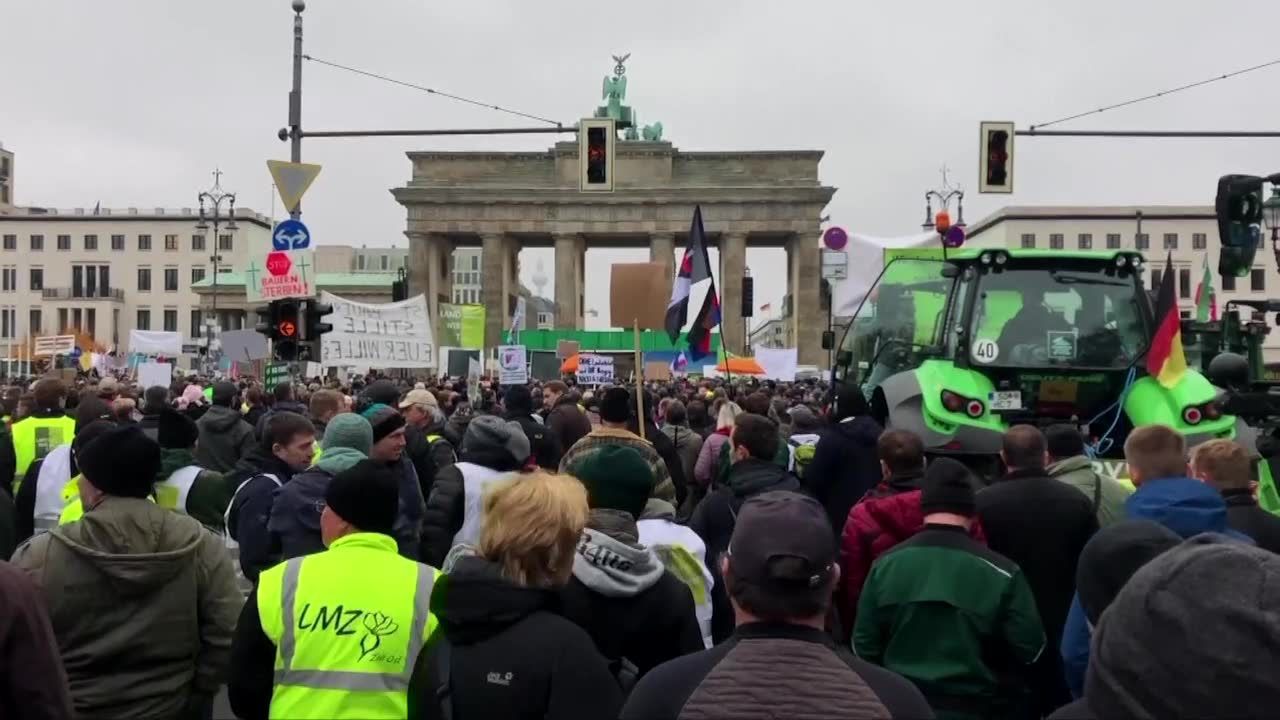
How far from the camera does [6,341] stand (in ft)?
358

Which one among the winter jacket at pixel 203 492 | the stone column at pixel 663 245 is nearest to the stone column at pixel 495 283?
the stone column at pixel 663 245

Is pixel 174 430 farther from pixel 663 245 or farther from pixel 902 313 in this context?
pixel 663 245

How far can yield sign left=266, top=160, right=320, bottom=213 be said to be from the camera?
1559cm

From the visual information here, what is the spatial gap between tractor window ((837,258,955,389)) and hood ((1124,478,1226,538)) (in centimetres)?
615

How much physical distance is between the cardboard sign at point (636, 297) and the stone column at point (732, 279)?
61.8 meters

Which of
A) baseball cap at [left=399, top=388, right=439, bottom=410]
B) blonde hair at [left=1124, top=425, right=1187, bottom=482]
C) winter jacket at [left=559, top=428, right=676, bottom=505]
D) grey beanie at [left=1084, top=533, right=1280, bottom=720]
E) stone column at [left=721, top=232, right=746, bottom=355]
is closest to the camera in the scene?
grey beanie at [left=1084, top=533, right=1280, bottom=720]

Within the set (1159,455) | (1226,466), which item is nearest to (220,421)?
(1159,455)

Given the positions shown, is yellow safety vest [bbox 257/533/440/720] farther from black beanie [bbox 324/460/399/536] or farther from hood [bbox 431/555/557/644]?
hood [bbox 431/555/557/644]

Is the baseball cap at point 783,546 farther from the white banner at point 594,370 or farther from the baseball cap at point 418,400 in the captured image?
the white banner at point 594,370

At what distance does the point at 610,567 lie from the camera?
145 inches

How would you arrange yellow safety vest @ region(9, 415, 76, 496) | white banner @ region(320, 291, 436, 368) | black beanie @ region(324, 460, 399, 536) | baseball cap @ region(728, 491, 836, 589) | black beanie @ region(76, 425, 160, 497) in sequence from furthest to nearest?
white banner @ region(320, 291, 436, 368), yellow safety vest @ region(9, 415, 76, 496), black beanie @ region(76, 425, 160, 497), black beanie @ region(324, 460, 399, 536), baseball cap @ region(728, 491, 836, 589)

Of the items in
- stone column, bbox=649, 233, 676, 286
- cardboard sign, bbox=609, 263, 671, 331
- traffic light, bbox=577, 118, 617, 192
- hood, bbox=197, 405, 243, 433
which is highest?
stone column, bbox=649, 233, 676, 286

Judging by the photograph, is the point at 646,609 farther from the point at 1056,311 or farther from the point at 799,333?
the point at 799,333

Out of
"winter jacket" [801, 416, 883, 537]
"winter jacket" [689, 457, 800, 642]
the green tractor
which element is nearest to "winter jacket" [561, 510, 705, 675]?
"winter jacket" [689, 457, 800, 642]
